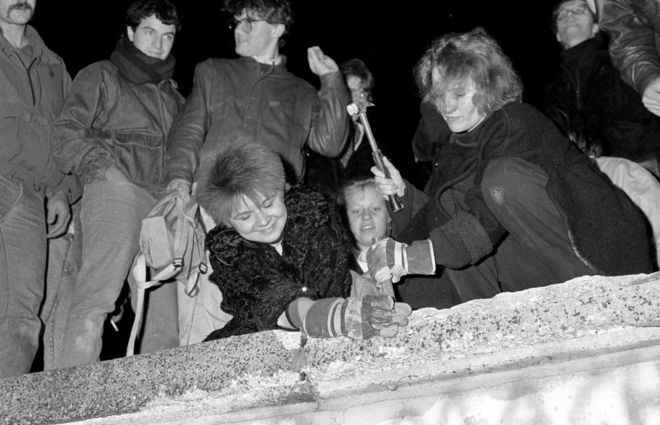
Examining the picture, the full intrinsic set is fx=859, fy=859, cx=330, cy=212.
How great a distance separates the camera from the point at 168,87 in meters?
4.04

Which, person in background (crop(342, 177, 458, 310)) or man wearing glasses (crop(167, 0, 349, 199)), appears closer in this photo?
person in background (crop(342, 177, 458, 310))

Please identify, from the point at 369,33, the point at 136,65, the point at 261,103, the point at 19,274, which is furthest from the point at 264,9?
the point at 369,33

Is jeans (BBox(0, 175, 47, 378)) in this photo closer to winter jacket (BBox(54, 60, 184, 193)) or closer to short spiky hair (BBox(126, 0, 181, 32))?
winter jacket (BBox(54, 60, 184, 193))

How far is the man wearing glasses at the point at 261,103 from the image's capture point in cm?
367

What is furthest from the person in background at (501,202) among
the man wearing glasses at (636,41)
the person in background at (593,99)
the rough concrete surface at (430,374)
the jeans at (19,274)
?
the jeans at (19,274)

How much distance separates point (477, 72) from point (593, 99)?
1.36 meters

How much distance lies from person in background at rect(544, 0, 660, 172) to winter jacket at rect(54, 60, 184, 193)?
1756 mm

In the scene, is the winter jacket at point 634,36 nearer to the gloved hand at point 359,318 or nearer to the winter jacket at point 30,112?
the gloved hand at point 359,318

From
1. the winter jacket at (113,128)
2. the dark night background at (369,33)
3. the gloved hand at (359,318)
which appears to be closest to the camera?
the gloved hand at (359,318)

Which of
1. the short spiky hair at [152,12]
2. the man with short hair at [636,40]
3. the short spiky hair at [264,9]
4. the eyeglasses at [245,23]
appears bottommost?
the short spiky hair at [152,12]

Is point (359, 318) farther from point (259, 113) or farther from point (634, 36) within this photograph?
point (634, 36)

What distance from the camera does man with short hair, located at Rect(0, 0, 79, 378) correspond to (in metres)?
3.27

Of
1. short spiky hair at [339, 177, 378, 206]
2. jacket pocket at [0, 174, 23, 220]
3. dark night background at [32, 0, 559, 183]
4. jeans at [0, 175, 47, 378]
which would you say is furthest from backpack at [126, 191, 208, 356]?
dark night background at [32, 0, 559, 183]

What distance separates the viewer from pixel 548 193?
8.80 ft
